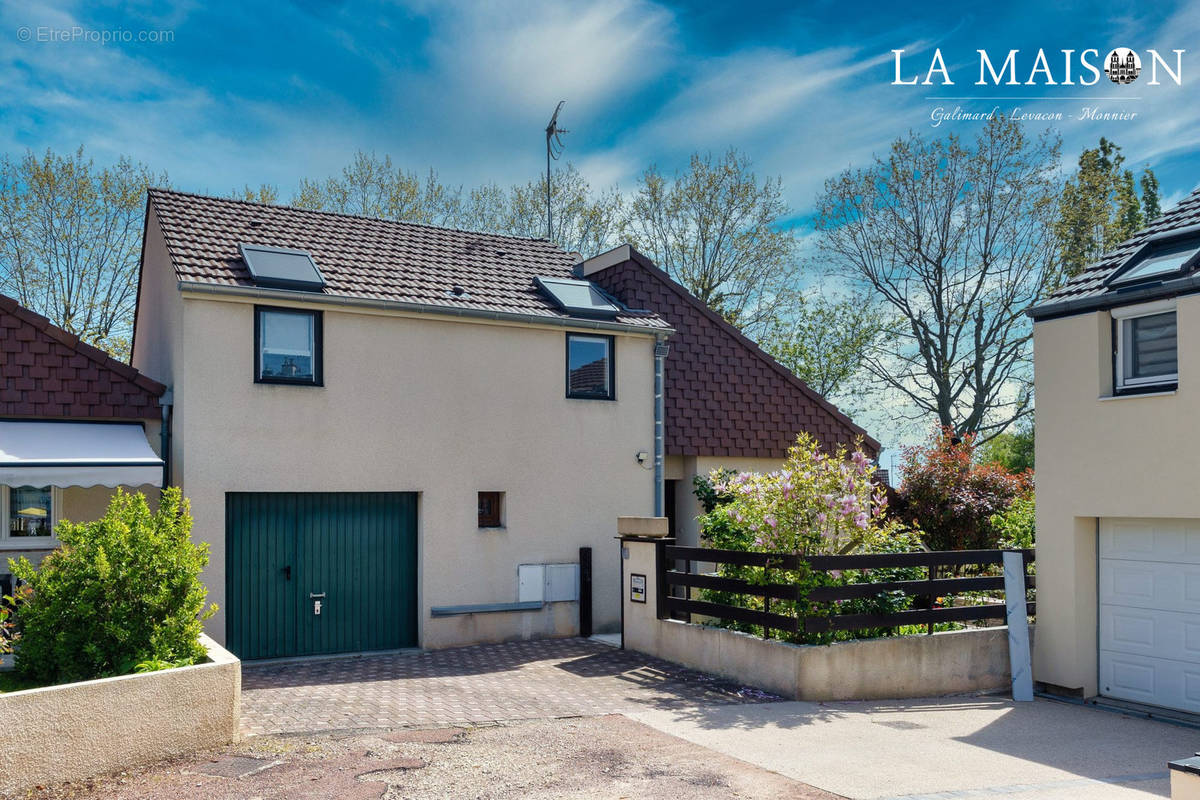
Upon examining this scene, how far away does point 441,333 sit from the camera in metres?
16.2

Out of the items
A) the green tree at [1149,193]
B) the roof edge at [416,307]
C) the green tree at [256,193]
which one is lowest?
the roof edge at [416,307]

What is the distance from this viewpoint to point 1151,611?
41.5ft

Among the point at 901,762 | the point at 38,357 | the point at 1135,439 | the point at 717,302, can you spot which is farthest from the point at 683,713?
the point at 717,302

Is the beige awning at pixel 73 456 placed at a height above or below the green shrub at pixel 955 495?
above

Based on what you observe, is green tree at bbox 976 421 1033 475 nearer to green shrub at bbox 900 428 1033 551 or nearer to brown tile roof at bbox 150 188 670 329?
green shrub at bbox 900 428 1033 551

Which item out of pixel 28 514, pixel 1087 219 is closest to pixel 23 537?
pixel 28 514

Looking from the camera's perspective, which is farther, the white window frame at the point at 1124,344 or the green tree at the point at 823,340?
the green tree at the point at 823,340

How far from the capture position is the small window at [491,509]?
16.5 meters

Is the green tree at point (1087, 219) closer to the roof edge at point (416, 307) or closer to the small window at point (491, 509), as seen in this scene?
the roof edge at point (416, 307)

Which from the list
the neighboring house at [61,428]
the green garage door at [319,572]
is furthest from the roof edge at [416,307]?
the green garage door at [319,572]

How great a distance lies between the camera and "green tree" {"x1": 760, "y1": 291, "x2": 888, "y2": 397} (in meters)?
34.4

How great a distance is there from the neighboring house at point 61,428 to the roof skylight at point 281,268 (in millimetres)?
2347

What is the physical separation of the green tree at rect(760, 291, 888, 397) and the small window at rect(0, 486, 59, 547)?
2518 cm

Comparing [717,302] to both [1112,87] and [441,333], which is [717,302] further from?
[441,333]
